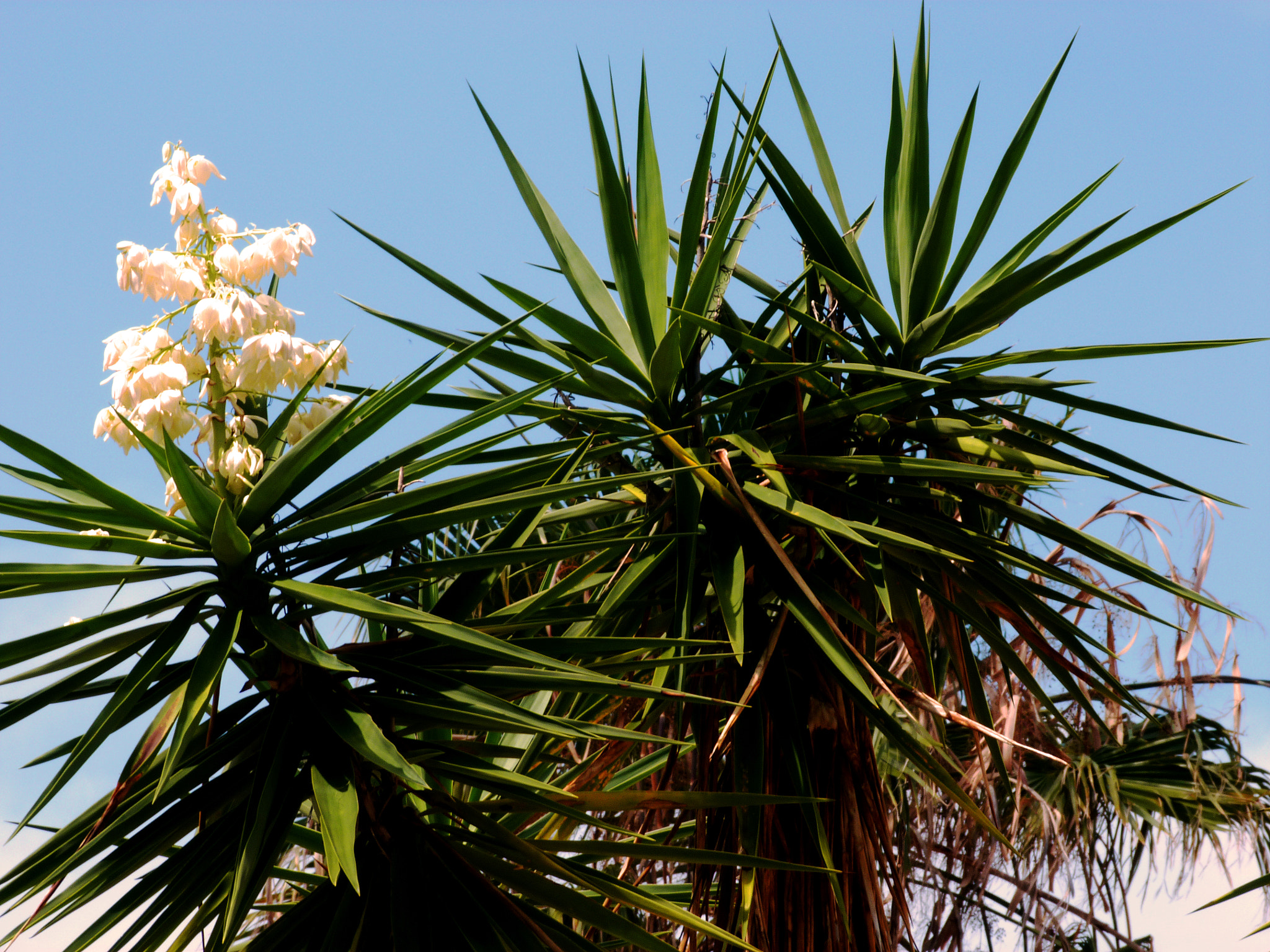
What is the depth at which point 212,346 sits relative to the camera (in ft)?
6.23

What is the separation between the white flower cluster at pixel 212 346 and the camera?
182cm

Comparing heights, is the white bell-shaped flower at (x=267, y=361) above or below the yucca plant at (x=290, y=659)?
above

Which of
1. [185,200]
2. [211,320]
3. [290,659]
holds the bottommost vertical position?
[290,659]

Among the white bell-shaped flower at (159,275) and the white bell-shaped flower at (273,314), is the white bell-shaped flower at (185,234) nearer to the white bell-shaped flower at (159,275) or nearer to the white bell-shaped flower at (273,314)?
the white bell-shaped flower at (159,275)

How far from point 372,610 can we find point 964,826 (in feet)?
12.0

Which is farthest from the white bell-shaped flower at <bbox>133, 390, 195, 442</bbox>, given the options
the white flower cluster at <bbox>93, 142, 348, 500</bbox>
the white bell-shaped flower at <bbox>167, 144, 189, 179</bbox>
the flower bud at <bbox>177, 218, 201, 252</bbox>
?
the white bell-shaped flower at <bbox>167, 144, 189, 179</bbox>

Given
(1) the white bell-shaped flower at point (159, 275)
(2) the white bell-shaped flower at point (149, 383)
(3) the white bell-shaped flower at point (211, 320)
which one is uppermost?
(1) the white bell-shaped flower at point (159, 275)

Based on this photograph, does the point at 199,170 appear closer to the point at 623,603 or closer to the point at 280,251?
the point at 280,251

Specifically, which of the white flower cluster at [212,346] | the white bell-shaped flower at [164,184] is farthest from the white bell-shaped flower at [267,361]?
the white bell-shaped flower at [164,184]

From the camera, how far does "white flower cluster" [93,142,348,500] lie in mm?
1822

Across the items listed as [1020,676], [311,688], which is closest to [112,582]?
[311,688]

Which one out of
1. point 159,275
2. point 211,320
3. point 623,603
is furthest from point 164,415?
point 623,603

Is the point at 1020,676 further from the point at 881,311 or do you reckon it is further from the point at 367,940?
the point at 367,940

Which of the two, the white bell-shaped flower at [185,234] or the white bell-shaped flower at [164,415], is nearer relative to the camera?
the white bell-shaped flower at [164,415]
